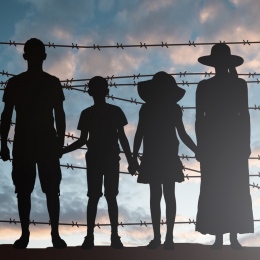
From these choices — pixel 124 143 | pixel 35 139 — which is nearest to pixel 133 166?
pixel 124 143

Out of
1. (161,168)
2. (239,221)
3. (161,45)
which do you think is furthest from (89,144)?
(161,45)

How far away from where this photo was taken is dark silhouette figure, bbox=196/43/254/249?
812 cm

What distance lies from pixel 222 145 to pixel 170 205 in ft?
3.54

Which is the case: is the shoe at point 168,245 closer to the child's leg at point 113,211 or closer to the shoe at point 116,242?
the shoe at point 116,242

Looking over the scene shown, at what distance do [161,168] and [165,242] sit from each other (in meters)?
0.95

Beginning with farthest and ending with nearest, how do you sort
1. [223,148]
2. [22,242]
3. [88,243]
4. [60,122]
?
[223,148]
[88,243]
[60,122]
[22,242]

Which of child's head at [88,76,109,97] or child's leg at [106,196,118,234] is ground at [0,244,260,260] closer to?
child's leg at [106,196,118,234]

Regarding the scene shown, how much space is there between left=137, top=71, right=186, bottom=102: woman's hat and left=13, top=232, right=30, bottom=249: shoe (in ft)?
7.86

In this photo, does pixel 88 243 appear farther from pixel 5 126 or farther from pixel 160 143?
pixel 5 126

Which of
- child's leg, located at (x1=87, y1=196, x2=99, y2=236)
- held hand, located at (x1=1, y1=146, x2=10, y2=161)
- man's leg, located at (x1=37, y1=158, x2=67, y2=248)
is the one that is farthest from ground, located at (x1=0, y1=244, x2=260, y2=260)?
held hand, located at (x1=1, y1=146, x2=10, y2=161)

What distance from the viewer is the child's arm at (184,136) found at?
8.16 meters

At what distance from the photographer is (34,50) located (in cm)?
766

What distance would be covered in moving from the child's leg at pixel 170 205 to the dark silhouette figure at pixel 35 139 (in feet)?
4.47

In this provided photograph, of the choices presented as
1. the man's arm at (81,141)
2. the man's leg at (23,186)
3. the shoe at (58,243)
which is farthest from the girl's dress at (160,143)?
the man's leg at (23,186)
